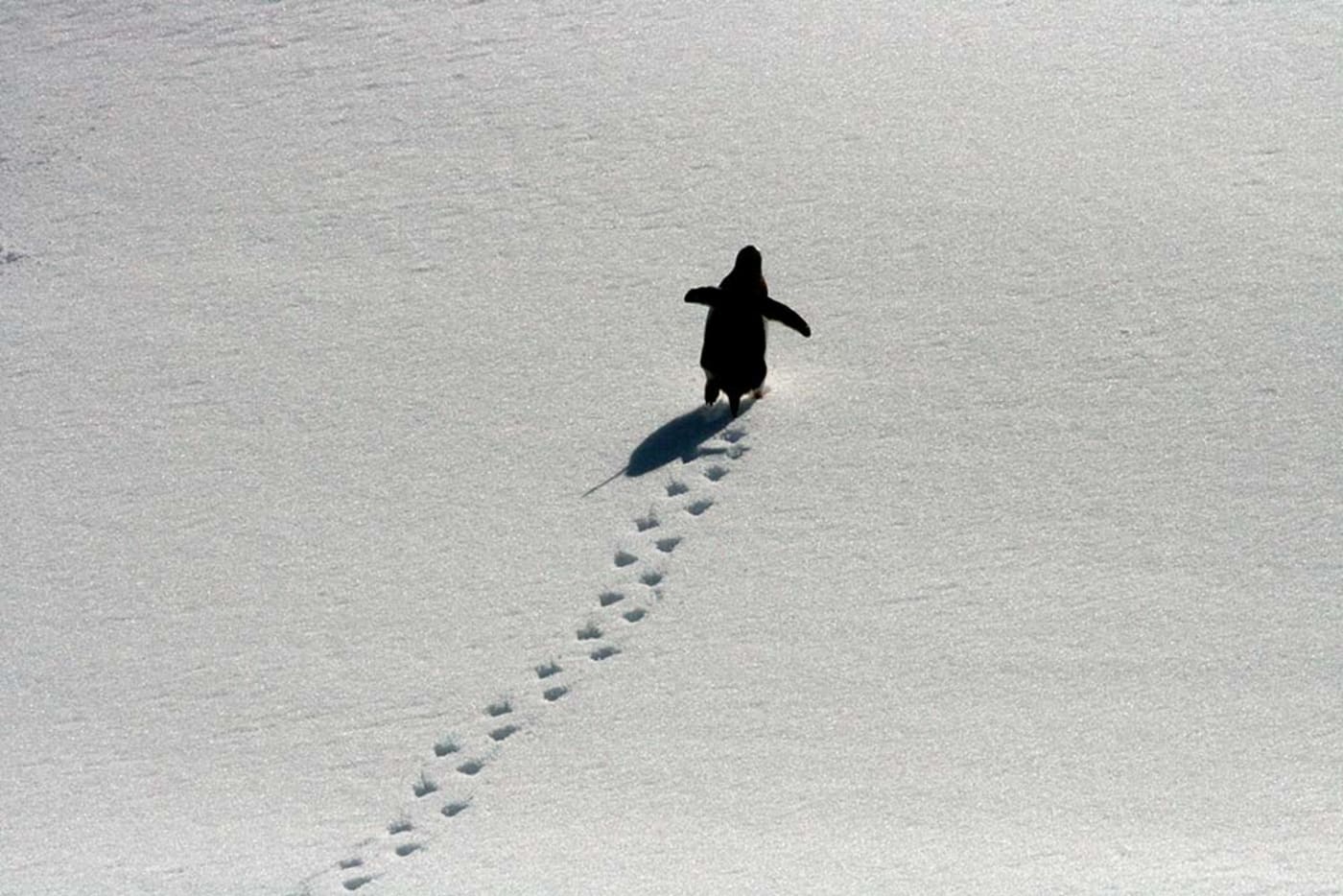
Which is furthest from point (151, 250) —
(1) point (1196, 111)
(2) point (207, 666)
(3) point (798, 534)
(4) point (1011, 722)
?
(4) point (1011, 722)

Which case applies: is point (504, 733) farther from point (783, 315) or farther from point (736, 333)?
point (783, 315)

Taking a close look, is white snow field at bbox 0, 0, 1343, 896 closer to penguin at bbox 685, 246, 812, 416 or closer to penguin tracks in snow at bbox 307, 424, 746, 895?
penguin tracks in snow at bbox 307, 424, 746, 895

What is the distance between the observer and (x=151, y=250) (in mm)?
9539

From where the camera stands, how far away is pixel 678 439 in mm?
7332

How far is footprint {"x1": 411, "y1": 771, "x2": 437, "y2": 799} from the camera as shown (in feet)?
19.0

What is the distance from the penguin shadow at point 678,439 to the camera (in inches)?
283

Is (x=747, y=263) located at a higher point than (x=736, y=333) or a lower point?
higher

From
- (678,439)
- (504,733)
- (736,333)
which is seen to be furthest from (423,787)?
(736,333)

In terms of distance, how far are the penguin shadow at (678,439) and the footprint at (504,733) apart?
1.29m

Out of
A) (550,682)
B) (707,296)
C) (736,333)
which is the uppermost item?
(707,296)

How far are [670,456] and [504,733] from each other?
60.2 inches

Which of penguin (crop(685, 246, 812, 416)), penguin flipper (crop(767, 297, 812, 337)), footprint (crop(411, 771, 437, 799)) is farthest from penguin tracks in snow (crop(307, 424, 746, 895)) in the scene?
penguin flipper (crop(767, 297, 812, 337))

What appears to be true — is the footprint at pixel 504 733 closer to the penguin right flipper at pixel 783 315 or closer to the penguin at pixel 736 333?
the penguin at pixel 736 333

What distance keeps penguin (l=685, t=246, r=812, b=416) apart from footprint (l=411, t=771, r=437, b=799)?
1.96 metres
